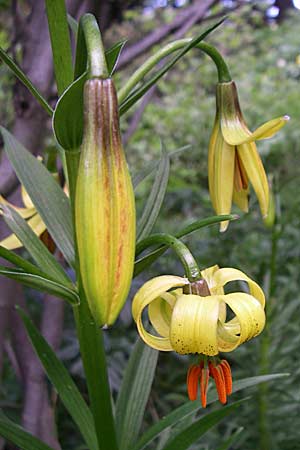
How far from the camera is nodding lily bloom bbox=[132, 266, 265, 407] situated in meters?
Result: 0.51

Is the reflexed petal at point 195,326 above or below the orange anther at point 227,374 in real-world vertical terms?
above

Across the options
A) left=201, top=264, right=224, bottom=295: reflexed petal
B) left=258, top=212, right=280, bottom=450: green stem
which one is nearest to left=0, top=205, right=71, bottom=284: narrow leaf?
left=201, top=264, right=224, bottom=295: reflexed petal

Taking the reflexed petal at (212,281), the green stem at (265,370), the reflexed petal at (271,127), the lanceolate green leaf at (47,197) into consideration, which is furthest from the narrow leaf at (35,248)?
the green stem at (265,370)

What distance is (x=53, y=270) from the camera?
64 cm

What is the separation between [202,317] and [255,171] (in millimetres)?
229

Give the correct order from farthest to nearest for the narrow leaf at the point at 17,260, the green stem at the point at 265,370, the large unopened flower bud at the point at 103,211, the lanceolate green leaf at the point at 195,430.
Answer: the green stem at the point at 265,370, the lanceolate green leaf at the point at 195,430, the narrow leaf at the point at 17,260, the large unopened flower bud at the point at 103,211

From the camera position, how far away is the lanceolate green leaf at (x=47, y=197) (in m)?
0.66

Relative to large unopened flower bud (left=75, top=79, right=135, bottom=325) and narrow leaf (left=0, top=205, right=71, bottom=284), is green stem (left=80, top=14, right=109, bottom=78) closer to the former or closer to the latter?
large unopened flower bud (left=75, top=79, right=135, bottom=325)

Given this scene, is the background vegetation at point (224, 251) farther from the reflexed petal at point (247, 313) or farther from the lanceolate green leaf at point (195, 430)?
the reflexed petal at point (247, 313)

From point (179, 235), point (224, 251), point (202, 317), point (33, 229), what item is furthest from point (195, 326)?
point (224, 251)

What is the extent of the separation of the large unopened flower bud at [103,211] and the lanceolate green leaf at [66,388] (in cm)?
27

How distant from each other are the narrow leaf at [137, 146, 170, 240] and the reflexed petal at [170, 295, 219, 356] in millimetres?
162

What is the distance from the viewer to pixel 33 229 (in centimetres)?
78

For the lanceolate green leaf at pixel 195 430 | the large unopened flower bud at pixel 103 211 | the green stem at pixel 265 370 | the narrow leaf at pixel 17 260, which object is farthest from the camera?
the green stem at pixel 265 370
